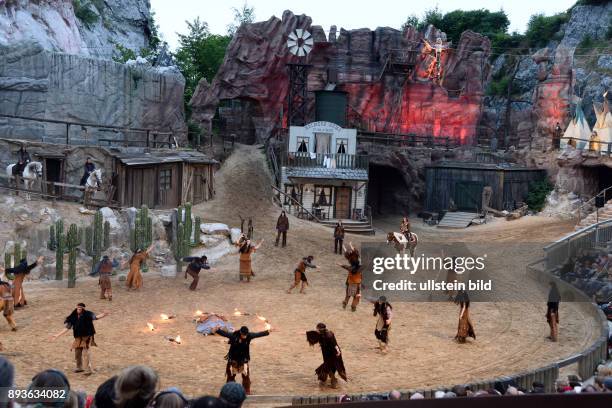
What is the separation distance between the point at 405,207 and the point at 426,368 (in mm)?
32792

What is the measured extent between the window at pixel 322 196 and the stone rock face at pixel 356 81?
14.9m

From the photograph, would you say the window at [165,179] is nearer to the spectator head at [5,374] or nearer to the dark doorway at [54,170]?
the dark doorway at [54,170]

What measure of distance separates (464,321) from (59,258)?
12413 mm

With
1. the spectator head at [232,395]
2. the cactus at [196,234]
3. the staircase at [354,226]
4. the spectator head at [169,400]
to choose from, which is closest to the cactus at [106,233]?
the cactus at [196,234]

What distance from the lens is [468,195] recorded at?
4094 cm

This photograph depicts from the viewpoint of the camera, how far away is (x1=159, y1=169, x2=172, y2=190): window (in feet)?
102

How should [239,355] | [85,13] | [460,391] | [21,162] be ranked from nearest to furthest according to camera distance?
1. [460,391]
2. [239,355]
3. [21,162]
4. [85,13]

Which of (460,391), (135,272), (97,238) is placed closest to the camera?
(460,391)

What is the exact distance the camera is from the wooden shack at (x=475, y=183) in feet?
132

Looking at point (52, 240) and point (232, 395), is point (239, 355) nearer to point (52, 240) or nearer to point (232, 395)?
point (232, 395)

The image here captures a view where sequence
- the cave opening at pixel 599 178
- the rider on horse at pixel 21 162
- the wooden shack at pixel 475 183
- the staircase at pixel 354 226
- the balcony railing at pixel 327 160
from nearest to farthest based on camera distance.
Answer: the rider on horse at pixel 21 162, the staircase at pixel 354 226, the cave opening at pixel 599 178, the balcony railing at pixel 327 160, the wooden shack at pixel 475 183

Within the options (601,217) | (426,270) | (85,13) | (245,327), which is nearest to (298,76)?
(85,13)

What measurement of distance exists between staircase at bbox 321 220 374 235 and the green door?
8105 millimetres

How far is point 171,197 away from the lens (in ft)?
104
